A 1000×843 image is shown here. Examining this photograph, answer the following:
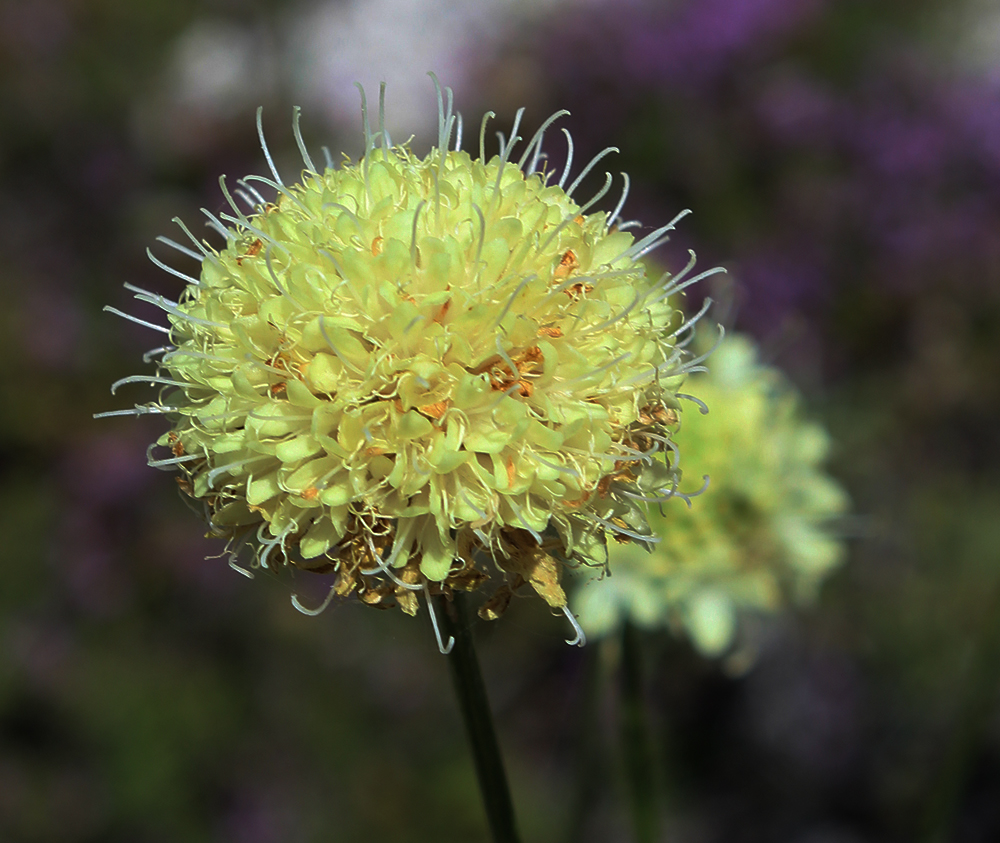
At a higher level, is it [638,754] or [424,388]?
[424,388]

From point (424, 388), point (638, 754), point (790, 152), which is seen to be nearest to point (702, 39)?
point (790, 152)

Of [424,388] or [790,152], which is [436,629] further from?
[790,152]

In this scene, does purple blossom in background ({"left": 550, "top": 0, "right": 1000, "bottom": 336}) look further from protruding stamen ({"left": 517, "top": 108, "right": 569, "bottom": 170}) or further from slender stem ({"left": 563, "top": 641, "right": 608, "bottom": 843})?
protruding stamen ({"left": 517, "top": 108, "right": 569, "bottom": 170})

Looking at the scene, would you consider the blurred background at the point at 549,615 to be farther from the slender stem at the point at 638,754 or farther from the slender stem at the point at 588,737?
the slender stem at the point at 638,754

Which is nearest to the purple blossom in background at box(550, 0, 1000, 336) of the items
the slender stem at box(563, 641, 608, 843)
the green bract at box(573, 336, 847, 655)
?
the green bract at box(573, 336, 847, 655)

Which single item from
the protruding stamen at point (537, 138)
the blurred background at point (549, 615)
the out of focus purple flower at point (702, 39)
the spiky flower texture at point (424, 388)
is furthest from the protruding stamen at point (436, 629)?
the out of focus purple flower at point (702, 39)

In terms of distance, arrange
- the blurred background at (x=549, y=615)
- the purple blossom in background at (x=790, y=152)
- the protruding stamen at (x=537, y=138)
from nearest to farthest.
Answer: the protruding stamen at (x=537, y=138)
the blurred background at (x=549, y=615)
the purple blossom in background at (x=790, y=152)

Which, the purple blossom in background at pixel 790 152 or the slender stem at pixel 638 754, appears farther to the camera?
the purple blossom in background at pixel 790 152

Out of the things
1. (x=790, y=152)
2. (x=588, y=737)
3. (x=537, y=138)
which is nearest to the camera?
(x=537, y=138)
